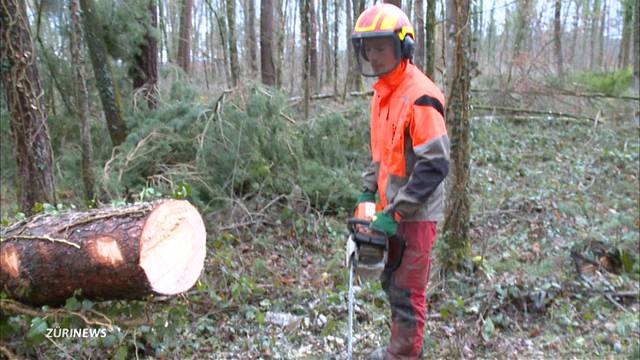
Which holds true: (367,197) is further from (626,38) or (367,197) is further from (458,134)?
(626,38)

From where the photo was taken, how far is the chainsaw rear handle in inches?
125

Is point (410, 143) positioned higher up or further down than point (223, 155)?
higher up

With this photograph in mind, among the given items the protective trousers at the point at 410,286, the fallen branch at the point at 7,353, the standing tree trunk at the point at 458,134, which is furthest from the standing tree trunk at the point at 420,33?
the fallen branch at the point at 7,353

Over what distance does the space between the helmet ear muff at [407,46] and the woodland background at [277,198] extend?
1.68 meters

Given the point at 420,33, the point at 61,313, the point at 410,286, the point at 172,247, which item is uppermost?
the point at 420,33

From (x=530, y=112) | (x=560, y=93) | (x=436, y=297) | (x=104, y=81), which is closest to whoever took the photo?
(x=436, y=297)

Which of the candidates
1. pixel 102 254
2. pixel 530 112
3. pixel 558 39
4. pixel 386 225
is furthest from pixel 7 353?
pixel 558 39

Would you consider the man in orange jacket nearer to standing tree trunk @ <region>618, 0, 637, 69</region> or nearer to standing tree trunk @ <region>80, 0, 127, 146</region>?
standing tree trunk @ <region>80, 0, 127, 146</region>

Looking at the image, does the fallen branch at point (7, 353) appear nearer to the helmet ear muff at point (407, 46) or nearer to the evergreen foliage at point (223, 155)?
the evergreen foliage at point (223, 155)

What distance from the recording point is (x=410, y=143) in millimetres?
3219

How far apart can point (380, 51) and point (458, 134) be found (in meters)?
1.88

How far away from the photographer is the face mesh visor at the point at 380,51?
3223mm

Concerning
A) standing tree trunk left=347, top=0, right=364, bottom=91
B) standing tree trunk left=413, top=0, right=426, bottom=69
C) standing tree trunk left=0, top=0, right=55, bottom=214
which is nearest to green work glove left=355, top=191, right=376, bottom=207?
standing tree trunk left=0, top=0, right=55, bottom=214

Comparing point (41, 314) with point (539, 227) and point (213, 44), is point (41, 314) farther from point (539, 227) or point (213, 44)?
point (213, 44)
